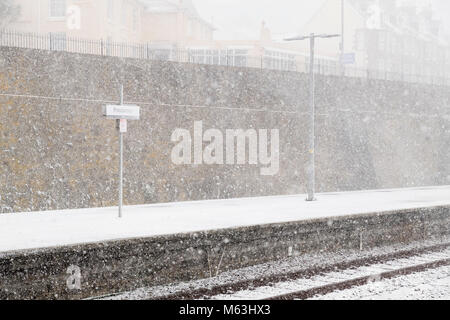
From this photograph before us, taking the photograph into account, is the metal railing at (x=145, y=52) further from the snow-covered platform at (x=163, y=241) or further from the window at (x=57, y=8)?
the snow-covered platform at (x=163, y=241)

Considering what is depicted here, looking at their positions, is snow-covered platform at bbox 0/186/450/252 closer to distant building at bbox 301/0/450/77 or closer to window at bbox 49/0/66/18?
window at bbox 49/0/66/18

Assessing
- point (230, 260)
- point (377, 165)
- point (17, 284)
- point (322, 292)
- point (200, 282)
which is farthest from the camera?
point (377, 165)

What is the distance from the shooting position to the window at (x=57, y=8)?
3984cm

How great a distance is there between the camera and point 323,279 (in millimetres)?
11227

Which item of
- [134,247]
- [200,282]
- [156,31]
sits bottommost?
[200,282]

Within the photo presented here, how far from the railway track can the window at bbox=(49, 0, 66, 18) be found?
3055cm

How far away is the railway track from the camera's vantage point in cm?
995

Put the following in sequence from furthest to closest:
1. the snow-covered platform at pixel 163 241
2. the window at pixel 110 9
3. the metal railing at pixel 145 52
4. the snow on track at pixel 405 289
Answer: the window at pixel 110 9 → the metal railing at pixel 145 52 → the snow on track at pixel 405 289 → the snow-covered platform at pixel 163 241

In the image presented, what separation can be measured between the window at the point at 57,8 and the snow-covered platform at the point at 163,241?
976 inches

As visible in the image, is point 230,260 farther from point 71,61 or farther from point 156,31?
point 156,31

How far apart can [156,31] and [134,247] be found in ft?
127

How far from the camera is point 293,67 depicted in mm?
33812

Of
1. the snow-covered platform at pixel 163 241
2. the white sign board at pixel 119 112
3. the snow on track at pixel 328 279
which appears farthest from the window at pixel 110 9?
the snow on track at pixel 328 279

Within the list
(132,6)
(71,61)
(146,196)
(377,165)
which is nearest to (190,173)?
(146,196)
